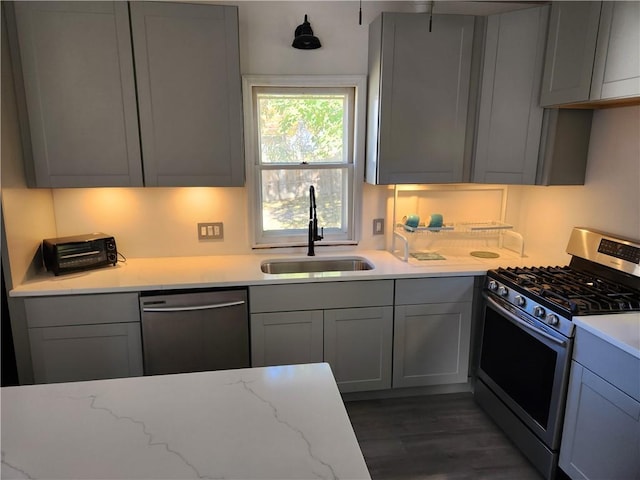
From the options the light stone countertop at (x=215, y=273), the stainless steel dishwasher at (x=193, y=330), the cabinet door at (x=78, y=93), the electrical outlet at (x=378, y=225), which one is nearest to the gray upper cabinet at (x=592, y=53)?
the light stone countertop at (x=215, y=273)

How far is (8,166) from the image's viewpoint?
213cm

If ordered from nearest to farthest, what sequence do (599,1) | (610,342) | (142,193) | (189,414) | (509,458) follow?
(189,414), (610,342), (599,1), (509,458), (142,193)

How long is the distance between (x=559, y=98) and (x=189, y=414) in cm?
A: 235

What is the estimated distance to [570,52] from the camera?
2.22 metres

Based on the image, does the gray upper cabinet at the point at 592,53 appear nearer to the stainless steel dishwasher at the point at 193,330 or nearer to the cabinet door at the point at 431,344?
the cabinet door at the point at 431,344

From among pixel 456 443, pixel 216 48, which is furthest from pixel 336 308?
pixel 216 48

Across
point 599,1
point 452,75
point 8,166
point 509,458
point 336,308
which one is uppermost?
point 599,1

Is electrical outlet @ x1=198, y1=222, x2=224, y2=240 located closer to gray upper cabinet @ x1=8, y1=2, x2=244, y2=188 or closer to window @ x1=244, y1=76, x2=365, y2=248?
window @ x1=244, y1=76, x2=365, y2=248

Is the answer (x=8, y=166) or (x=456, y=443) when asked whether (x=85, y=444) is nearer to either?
(x=8, y=166)

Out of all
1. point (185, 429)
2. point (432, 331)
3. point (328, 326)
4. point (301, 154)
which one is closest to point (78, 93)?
point (301, 154)

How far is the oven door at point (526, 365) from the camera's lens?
1.94 meters

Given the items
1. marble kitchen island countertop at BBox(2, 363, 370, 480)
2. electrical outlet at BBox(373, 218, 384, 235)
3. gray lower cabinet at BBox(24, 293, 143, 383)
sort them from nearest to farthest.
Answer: marble kitchen island countertop at BBox(2, 363, 370, 480)
gray lower cabinet at BBox(24, 293, 143, 383)
electrical outlet at BBox(373, 218, 384, 235)

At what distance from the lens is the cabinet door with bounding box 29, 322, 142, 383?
7.39 feet

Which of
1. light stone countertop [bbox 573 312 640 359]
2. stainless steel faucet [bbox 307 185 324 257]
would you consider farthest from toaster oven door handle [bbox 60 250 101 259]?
light stone countertop [bbox 573 312 640 359]
